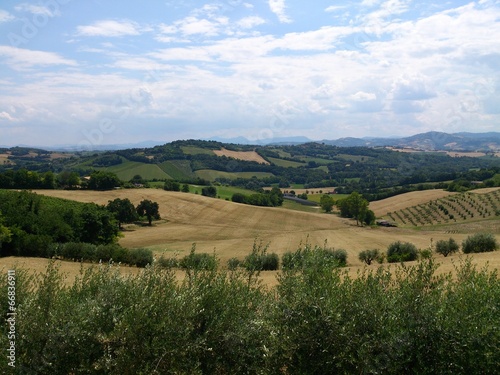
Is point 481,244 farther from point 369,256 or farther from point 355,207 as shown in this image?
point 355,207

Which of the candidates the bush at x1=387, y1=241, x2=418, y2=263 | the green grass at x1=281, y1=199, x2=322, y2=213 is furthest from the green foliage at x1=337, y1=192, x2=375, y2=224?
the bush at x1=387, y1=241, x2=418, y2=263

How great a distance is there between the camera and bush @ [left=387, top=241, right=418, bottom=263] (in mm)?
43625

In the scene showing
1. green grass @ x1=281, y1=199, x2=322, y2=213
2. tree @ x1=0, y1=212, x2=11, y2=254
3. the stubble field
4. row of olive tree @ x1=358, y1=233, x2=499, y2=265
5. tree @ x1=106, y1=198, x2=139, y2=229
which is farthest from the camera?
green grass @ x1=281, y1=199, x2=322, y2=213

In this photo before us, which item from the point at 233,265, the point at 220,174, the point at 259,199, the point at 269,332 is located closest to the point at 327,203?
the point at 259,199

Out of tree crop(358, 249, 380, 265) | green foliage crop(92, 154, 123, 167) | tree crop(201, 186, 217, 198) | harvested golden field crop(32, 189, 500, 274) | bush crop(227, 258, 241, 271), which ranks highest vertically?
green foliage crop(92, 154, 123, 167)

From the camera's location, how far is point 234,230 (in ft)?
253

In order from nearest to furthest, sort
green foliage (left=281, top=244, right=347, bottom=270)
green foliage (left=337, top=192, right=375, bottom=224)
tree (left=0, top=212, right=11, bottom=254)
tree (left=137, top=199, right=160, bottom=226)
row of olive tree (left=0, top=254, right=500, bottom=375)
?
row of olive tree (left=0, top=254, right=500, bottom=375) → green foliage (left=281, top=244, right=347, bottom=270) → tree (left=0, top=212, right=11, bottom=254) → tree (left=137, top=199, right=160, bottom=226) → green foliage (left=337, top=192, right=375, bottom=224)

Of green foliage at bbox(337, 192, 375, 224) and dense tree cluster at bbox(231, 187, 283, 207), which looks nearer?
green foliage at bbox(337, 192, 375, 224)

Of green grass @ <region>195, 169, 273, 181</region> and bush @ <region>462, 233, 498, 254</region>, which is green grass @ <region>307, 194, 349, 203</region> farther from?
bush @ <region>462, 233, 498, 254</region>

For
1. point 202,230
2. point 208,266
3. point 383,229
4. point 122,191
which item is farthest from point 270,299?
point 122,191

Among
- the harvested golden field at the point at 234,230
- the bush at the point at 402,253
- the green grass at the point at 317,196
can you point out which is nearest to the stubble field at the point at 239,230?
the harvested golden field at the point at 234,230

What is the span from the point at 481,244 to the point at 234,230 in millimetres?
46032

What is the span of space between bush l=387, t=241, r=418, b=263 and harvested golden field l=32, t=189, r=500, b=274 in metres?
4.09

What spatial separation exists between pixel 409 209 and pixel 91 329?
10432 centimetres
